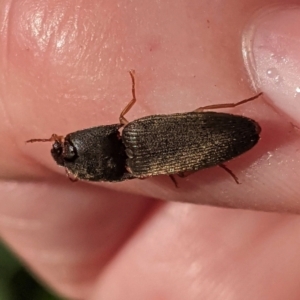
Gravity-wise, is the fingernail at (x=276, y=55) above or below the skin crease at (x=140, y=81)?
above

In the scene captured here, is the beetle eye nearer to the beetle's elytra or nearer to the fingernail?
the beetle's elytra

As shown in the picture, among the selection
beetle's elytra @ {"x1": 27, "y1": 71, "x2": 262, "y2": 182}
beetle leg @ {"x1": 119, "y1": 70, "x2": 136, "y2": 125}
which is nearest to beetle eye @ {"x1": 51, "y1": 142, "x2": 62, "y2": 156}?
beetle's elytra @ {"x1": 27, "y1": 71, "x2": 262, "y2": 182}

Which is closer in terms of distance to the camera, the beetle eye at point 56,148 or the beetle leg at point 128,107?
the beetle leg at point 128,107

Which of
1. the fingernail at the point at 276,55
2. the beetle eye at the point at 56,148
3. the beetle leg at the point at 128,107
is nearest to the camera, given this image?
the fingernail at the point at 276,55

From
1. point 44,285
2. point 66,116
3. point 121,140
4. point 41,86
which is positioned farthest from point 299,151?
point 44,285

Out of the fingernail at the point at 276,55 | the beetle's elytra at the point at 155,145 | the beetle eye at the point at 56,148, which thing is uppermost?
the fingernail at the point at 276,55

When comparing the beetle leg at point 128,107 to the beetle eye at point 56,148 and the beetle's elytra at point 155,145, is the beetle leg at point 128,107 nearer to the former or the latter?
the beetle's elytra at point 155,145

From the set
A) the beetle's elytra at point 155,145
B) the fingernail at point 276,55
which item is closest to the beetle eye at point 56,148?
the beetle's elytra at point 155,145
